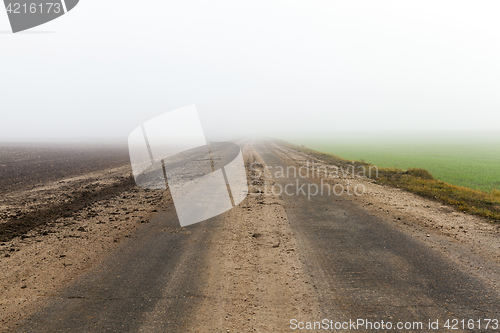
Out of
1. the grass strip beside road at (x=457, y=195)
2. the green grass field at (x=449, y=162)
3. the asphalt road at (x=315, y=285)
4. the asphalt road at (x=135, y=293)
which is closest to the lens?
the asphalt road at (x=135, y=293)

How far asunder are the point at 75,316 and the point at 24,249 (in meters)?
3.37

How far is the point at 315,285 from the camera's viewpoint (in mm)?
3949

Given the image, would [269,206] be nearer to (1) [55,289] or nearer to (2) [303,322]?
(2) [303,322]

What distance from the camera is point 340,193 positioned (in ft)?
35.3

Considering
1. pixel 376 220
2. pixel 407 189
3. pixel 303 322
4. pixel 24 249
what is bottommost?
pixel 407 189

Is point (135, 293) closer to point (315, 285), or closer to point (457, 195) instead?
point (315, 285)

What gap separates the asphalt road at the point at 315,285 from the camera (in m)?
3.25

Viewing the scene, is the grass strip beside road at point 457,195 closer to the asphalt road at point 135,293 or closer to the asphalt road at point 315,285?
the asphalt road at point 315,285

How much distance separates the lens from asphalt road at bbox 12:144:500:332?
3.25 meters

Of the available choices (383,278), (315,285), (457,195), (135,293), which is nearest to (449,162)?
(457,195)

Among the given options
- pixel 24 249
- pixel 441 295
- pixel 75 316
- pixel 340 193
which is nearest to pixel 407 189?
pixel 340 193

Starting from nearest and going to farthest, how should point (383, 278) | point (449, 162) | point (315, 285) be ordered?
point (315, 285)
point (383, 278)
point (449, 162)

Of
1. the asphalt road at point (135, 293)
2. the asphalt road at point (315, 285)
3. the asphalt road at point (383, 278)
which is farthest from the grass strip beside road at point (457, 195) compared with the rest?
the asphalt road at point (135, 293)

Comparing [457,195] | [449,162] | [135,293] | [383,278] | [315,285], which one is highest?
[135,293]
